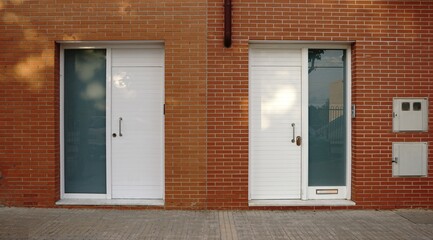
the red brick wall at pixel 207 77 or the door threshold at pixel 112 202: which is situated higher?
the red brick wall at pixel 207 77

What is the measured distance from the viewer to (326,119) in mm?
7207

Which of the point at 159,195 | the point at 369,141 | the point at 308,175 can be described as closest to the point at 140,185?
the point at 159,195

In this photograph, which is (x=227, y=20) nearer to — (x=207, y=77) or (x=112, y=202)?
(x=207, y=77)

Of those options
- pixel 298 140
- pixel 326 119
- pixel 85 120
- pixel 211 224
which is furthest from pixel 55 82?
pixel 326 119

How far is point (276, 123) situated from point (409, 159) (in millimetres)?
2264

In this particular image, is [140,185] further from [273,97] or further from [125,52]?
[273,97]

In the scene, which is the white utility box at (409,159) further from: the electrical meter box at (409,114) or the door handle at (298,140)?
the door handle at (298,140)

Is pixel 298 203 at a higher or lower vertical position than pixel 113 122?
lower

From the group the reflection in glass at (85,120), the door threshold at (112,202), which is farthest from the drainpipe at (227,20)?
the door threshold at (112,202)

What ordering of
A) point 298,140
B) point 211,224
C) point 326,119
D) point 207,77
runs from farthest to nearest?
point 326,119
point 298,140
point 207,77
point 211,224

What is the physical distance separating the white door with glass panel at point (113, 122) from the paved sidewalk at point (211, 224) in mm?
575

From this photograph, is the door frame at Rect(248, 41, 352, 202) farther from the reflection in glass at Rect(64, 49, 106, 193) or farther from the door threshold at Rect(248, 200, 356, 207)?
the reflection in glass at Rect(64, 49, 106, 193)

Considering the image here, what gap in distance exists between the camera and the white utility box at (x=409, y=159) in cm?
689

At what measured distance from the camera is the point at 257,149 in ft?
23.3
